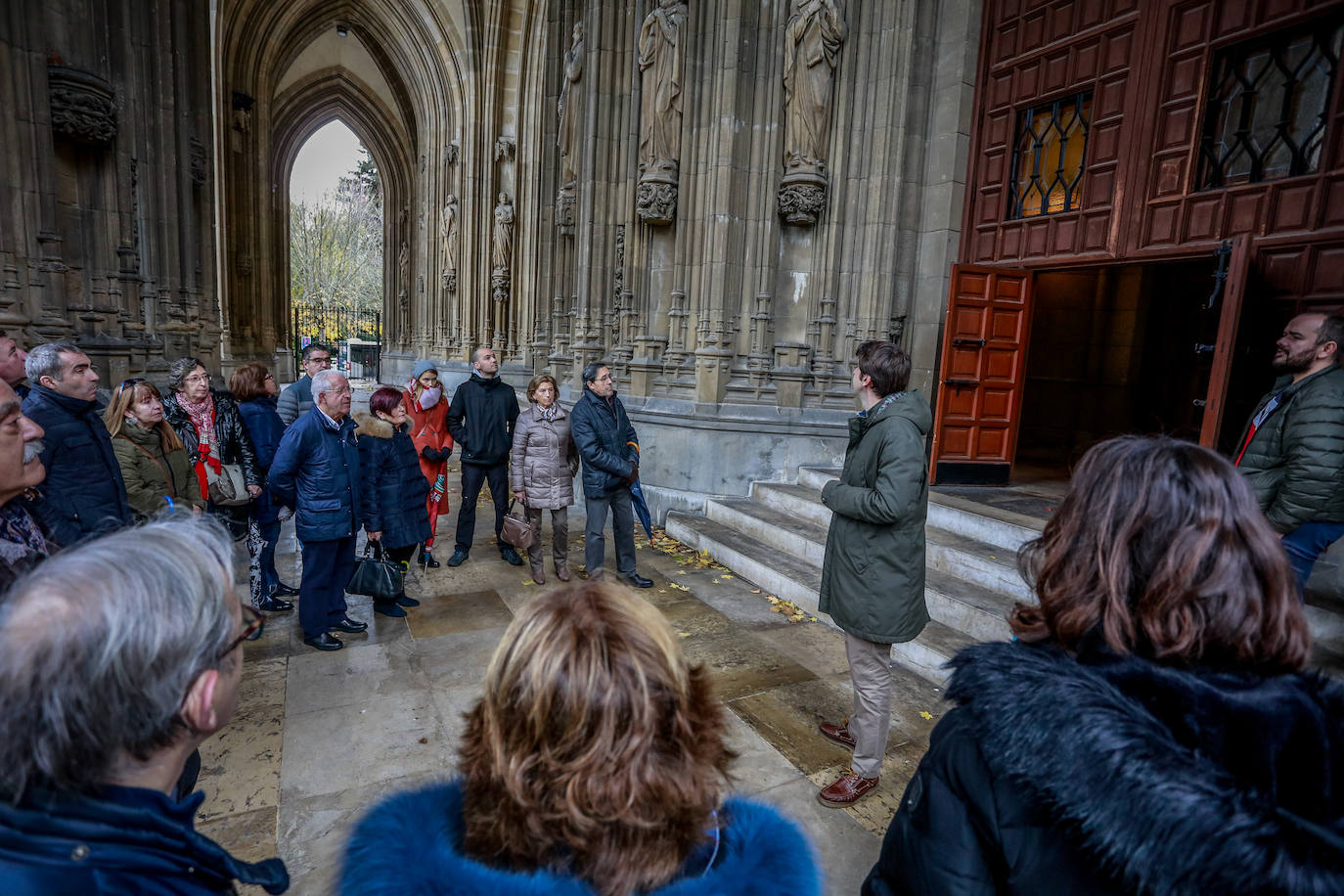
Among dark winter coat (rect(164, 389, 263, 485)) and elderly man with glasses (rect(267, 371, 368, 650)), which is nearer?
elderly man with glasses (rect(267, 371, 368, 650))

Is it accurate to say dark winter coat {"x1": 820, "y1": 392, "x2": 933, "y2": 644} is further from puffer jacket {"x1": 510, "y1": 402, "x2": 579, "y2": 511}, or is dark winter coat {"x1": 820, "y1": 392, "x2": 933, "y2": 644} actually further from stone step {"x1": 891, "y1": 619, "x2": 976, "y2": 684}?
puffer jacket {"x1": 510, "y1": 402, "x2": 579, "y2": 511}

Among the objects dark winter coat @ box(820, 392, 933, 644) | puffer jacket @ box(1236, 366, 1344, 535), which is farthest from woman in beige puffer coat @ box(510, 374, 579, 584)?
puffer jacket @ box(1236, 366, 1344, 535)

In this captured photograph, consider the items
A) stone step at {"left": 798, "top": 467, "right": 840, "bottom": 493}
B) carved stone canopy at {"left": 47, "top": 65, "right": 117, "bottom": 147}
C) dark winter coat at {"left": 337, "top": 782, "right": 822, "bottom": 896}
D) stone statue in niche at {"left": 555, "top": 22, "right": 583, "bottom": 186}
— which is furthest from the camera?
stone statue in niche at {"left": 555, "top": 22, "right": 583, "bottom": 186}

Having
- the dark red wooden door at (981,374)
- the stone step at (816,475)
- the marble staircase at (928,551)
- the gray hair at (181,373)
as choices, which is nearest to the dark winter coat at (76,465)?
the gray hair at (181,373)

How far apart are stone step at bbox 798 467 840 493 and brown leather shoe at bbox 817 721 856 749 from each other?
3933mm

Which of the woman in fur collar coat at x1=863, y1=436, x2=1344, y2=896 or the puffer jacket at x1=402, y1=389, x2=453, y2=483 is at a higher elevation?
the woman in fur collar coat at x1=863, y1=436, x2=1344, y2=896

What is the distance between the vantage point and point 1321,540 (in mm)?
3367

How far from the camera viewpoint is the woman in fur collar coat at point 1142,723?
0.81 metres

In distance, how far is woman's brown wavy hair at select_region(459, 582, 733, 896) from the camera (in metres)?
0.95

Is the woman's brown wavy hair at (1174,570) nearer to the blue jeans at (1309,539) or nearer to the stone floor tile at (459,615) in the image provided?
the blue jeans at (1309,539)

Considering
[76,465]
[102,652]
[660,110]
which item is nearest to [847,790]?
[102,652]

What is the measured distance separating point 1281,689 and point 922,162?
26.6 ft

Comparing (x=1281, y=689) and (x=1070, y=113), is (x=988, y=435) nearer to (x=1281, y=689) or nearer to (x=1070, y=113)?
(x=1070, y=113)

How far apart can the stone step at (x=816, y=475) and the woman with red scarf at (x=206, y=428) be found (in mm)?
5237
